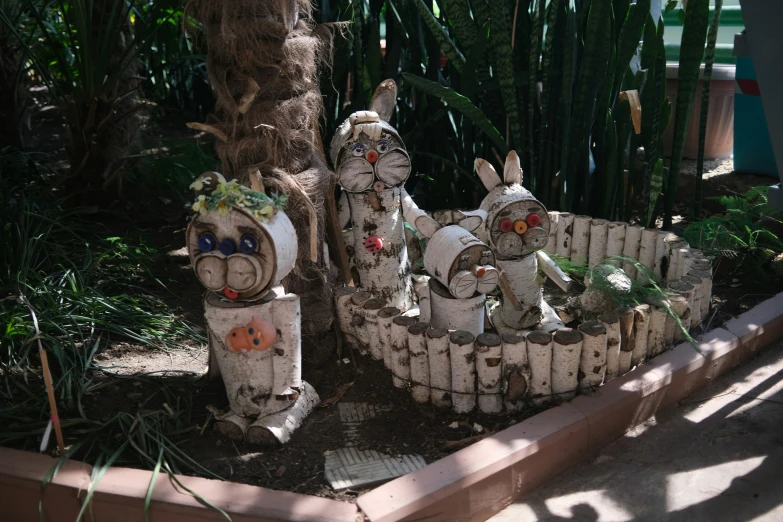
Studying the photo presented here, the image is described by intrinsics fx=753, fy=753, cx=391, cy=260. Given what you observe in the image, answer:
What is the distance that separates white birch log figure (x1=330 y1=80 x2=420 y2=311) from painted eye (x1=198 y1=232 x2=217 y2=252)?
671mm

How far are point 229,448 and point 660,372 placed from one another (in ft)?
4.68

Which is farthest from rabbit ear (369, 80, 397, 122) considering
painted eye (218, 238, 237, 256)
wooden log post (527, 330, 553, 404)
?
wooden log post (527, 330, 553, 404)

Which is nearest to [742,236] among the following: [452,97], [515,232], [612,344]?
[612,344]

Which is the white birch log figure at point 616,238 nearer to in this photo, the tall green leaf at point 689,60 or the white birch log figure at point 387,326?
the tall green leaf at point 689,60

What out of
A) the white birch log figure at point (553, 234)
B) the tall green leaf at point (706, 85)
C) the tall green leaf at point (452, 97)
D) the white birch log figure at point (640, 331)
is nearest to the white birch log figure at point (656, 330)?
the white birch log figure at point (640, 331)

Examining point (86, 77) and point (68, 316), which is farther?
point (86, 77)

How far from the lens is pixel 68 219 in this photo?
3.61 m

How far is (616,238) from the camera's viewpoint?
10.4 ft

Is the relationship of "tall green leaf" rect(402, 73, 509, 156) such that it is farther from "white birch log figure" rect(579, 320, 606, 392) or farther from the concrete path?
the concrete path

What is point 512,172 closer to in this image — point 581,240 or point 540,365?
point 540,365

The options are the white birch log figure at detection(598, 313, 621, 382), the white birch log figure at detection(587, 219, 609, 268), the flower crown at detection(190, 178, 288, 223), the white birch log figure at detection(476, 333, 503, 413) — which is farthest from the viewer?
the white birch log figure at detection(587, 219, 609, 268)

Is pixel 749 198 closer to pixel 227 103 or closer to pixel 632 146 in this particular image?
pixel 632 146

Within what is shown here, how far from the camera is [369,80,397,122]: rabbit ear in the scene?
273 cm

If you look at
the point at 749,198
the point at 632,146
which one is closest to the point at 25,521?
the point at 632,146
